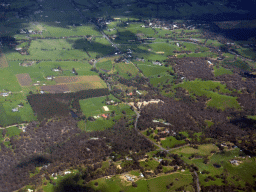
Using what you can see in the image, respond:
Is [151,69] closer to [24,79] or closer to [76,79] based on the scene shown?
[76,79]

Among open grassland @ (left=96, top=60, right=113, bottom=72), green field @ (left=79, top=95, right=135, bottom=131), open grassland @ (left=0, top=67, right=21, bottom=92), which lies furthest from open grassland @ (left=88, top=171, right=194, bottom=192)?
open grassland @ (left=96, top=60, right=113, bottom=72)

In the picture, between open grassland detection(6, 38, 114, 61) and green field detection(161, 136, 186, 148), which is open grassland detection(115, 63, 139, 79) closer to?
open grassland detection(6, 38, 114, 61)

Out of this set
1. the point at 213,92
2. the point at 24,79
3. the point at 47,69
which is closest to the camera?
the point at 24,79

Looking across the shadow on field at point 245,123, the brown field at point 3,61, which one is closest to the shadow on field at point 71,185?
the shadow on field at point 245,123

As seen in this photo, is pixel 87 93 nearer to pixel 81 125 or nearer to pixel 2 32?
pixel 81 125

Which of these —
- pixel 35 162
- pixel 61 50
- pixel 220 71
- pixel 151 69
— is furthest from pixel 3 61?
Result: pixel 220 71

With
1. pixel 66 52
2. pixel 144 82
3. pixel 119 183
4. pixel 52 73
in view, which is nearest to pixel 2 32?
pixel 66 52

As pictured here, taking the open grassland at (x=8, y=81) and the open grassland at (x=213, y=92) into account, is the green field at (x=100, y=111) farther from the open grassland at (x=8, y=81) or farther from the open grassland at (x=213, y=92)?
the open grassland at (x=213, y=92)
